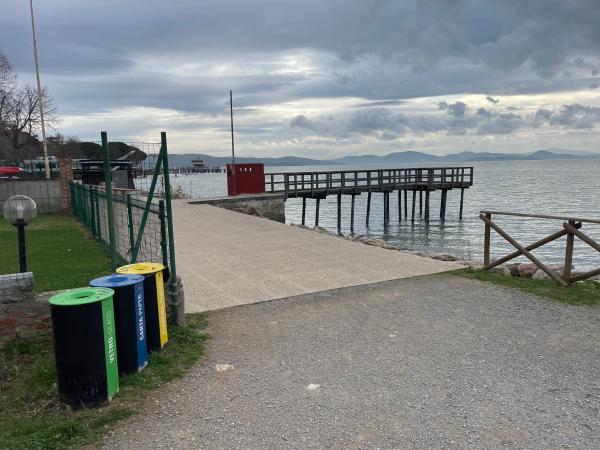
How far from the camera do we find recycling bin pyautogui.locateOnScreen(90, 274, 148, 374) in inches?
167

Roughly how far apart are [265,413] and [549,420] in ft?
6.58

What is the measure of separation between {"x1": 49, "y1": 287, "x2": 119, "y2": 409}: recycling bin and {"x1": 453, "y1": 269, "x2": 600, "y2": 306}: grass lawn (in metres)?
5.58

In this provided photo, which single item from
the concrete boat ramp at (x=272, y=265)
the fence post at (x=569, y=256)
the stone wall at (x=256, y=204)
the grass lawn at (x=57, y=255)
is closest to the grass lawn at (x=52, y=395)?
the concrete boat ramp at (x=272, y=265)

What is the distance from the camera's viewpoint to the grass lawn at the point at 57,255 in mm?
7945

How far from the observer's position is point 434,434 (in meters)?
3.43

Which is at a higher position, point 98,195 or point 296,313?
point 98,195

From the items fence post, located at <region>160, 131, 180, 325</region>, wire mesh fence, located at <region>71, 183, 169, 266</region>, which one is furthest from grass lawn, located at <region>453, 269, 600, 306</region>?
wire mesh fence, located at <region>71, 183, 169, 266</region>

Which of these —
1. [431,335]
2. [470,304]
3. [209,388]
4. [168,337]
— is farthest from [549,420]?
[168,337]

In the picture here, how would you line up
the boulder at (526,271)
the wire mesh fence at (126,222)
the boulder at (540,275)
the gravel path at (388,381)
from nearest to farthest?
the gravel path at (388,381), the wire mesh fence at (126,222), the boulder at (540,275), the boulder at (526,271)

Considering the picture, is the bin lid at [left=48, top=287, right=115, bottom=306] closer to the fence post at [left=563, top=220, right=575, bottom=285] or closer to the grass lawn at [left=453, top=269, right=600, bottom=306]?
the grass lawn at [left=453, top=269, right=600, bottom=306]

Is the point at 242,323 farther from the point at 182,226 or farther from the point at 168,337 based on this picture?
the point at 182,226

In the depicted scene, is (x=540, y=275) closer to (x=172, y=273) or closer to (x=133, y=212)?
(x=172, y=273)

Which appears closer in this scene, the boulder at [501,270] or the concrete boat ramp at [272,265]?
the concrete boat ramp at [272,265]

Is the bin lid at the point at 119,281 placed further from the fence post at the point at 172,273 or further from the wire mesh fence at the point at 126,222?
the wire mesh fence at the point at 126,222
